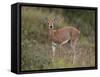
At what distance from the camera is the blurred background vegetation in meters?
2.23

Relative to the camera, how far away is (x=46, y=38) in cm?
231

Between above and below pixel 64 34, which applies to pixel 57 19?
above

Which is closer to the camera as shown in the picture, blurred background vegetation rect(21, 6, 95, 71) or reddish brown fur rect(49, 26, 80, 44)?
blurred background vegetation rect(21, 6, 95, 71)

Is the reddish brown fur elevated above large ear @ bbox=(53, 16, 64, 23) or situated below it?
below

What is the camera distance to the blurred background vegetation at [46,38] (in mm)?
2230

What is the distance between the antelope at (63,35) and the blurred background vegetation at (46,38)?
33 millimetres

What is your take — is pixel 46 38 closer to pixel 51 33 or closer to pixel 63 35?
pixel 51 33

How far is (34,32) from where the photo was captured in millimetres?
2260

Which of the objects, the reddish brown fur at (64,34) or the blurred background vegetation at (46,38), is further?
the reddish brown fur at (64,34)

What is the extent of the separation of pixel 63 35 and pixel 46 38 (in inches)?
6.5

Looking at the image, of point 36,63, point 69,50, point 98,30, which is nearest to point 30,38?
point 36,63

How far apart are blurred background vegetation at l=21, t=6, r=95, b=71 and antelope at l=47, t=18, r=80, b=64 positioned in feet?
0.11

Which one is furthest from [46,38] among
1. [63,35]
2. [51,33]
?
[63,35]

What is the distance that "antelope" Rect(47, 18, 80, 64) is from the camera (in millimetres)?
2330
